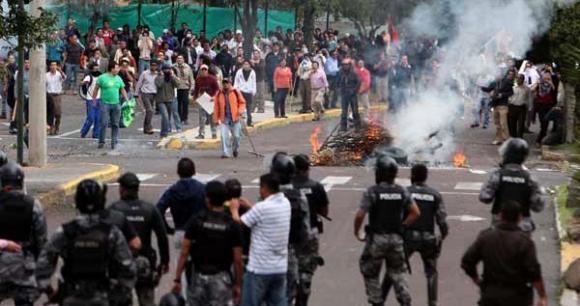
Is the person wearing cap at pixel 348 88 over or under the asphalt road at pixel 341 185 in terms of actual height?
over

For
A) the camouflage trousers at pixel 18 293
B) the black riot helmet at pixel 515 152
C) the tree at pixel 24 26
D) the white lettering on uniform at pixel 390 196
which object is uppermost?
the tree at pixel 24 26

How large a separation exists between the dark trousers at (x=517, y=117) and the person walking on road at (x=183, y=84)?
7742mm

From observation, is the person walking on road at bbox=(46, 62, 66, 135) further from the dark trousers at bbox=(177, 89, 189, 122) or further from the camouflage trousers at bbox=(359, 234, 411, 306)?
the camouflage trousers at bbox=(359, 234, 411, 306)

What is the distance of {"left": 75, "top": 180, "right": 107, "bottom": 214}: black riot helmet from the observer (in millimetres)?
9305

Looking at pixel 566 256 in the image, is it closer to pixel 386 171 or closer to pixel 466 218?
pixel 466 218

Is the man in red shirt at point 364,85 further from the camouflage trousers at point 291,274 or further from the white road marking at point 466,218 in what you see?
the camouflage trousers at point 291,274

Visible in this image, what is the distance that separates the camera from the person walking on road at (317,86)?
120ft

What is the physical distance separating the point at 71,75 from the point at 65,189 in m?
18.5

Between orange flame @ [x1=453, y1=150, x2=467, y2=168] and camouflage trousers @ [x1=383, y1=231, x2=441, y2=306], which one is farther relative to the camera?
orange flame @ [x1=453, y1=150, x2=467, y2=168]

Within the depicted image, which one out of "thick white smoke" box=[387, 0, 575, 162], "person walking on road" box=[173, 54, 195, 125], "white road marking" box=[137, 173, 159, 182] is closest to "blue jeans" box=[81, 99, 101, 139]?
"person walking on road" box=[173, 54, 195, 125]

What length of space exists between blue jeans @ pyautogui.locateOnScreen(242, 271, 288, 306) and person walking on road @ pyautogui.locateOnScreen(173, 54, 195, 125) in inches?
830

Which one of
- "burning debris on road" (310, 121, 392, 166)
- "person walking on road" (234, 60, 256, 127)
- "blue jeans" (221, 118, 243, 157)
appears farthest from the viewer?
"person walking on road" (234, 60, 256, 127)

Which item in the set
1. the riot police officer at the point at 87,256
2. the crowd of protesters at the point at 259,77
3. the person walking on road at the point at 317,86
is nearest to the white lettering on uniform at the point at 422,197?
the riot police officer at the point at 87,256

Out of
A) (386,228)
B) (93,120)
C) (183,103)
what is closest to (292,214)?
(386,228)
